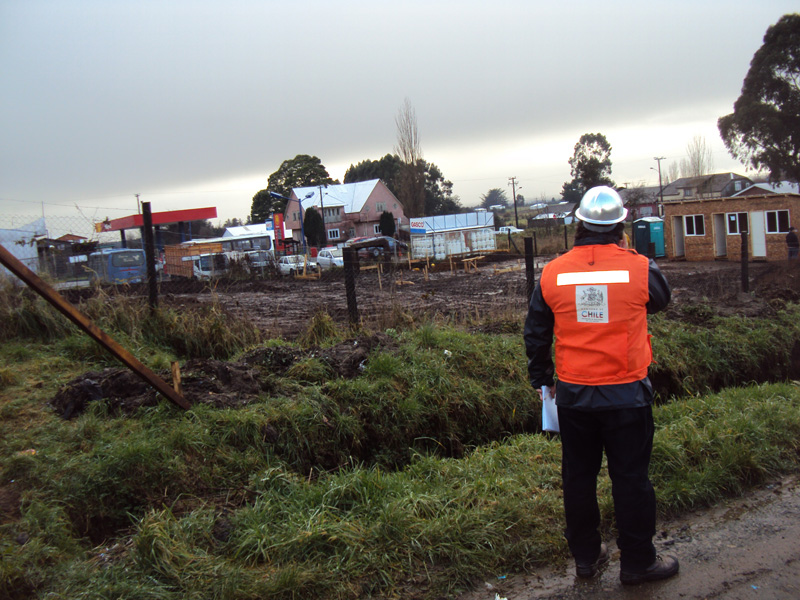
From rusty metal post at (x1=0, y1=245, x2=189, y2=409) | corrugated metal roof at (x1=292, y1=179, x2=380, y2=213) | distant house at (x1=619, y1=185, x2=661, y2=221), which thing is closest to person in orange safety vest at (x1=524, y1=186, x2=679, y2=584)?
rusty metal post at (x1=0, y1=245, x2=189, y2=409)

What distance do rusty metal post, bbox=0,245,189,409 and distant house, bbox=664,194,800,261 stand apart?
86.6 ft

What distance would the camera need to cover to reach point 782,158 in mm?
38781

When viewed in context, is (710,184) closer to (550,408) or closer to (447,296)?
(447,296)

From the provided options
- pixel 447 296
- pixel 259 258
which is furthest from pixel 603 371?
pixel 259 258

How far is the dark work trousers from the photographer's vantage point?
2.98 m

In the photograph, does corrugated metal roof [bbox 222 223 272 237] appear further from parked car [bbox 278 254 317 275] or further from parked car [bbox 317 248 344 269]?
parked car [bbox 278 254 317 275]

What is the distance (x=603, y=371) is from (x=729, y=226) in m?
29.2

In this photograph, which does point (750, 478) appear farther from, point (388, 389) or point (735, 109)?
point (735, 109)

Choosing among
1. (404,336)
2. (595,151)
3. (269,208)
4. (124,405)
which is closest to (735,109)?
(595,151)

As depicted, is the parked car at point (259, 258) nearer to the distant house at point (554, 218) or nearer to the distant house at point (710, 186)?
the distant house at point (554, 218)

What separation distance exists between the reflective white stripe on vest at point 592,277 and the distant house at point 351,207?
219 feet

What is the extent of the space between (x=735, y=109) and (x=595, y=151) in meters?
34.0

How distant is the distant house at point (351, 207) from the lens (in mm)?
70375

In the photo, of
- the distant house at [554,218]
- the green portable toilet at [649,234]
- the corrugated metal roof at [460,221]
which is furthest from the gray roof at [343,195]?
the green portable toilet at [649,234]
